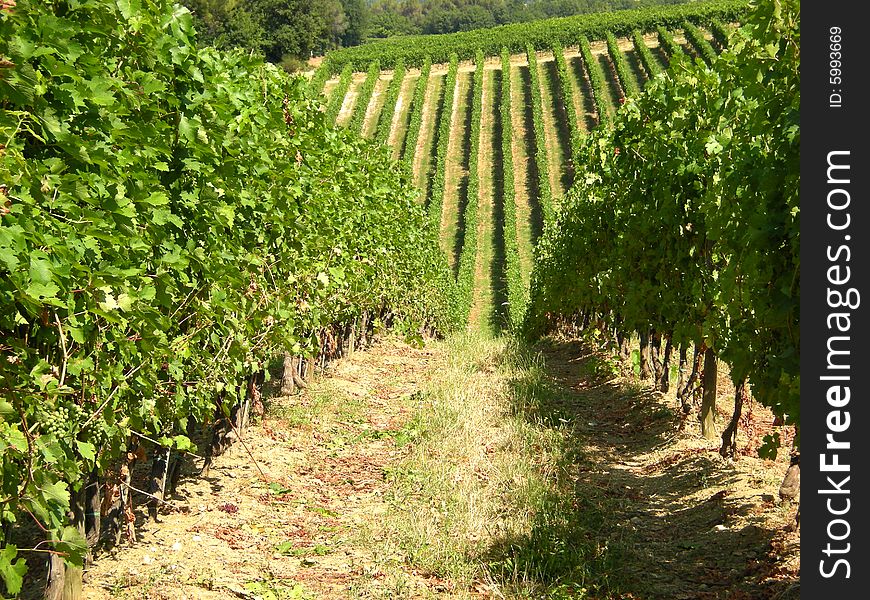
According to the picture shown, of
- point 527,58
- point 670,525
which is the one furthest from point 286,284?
point 527,58

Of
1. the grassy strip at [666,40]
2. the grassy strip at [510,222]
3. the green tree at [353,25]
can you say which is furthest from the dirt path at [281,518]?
the green tree at [353,25]

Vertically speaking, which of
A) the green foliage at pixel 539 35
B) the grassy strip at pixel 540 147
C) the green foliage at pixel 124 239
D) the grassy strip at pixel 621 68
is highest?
the green foliage at pixel 539 35

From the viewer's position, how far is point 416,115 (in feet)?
183

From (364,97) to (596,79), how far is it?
1613cm

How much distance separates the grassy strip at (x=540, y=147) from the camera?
142 feet

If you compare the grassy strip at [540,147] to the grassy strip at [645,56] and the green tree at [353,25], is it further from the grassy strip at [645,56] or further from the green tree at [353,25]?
the green tree at [353,25]

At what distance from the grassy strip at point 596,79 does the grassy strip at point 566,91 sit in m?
1.41

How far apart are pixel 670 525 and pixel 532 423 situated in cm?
309

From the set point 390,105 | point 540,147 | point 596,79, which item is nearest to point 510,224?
point 540,147

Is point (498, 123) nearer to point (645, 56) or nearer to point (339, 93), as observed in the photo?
point (645, 56)

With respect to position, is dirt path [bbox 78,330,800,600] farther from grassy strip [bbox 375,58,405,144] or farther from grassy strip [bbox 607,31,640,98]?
grassy strip [bbox 607,31,640,98]

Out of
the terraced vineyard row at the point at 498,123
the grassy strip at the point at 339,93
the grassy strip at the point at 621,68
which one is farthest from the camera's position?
the grassy strip at the point at 339,93

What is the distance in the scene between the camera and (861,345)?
3.33 m

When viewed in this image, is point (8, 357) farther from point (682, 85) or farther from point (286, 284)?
point (682, 85)
